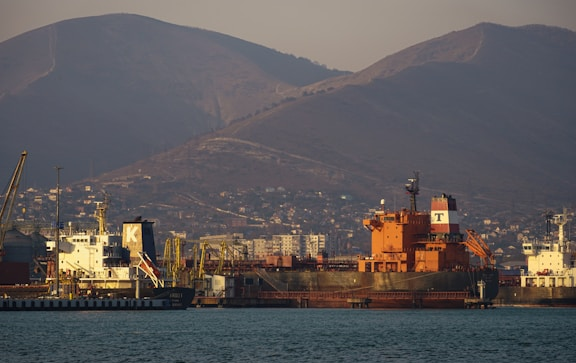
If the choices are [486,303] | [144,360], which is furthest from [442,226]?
[144,360]

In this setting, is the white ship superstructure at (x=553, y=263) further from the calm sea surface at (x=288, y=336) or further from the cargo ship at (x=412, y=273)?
the calm sea surface at (x=288, y=336)

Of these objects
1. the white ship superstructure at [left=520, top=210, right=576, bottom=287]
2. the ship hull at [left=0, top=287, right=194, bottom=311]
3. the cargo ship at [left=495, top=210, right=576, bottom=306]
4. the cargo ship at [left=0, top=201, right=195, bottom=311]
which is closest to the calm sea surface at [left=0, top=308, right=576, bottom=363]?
the ship hull at [left=0, top=287, right=194, bottom=311]

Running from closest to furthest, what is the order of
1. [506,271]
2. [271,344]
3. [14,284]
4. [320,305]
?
[271,344], [14,284], [320,305], [506,271]

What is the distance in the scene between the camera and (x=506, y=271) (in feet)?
630

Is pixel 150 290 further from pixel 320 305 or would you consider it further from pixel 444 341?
pixel 444 341

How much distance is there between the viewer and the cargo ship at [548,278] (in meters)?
127

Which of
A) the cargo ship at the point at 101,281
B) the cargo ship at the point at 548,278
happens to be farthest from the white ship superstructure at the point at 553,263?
the cargo ship at the point at 101,281

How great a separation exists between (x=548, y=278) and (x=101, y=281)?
46.3m

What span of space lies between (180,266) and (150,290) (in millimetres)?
21276

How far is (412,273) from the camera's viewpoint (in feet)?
388

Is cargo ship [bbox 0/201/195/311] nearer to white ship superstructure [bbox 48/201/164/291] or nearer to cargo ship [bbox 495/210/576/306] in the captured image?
white ship superstructure [bbox 48/201/164/291]

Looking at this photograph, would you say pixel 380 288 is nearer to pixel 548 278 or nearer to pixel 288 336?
pixel 548 278

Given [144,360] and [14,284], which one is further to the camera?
[14,284]

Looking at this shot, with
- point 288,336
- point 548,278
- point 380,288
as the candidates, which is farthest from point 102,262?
point 548,278
